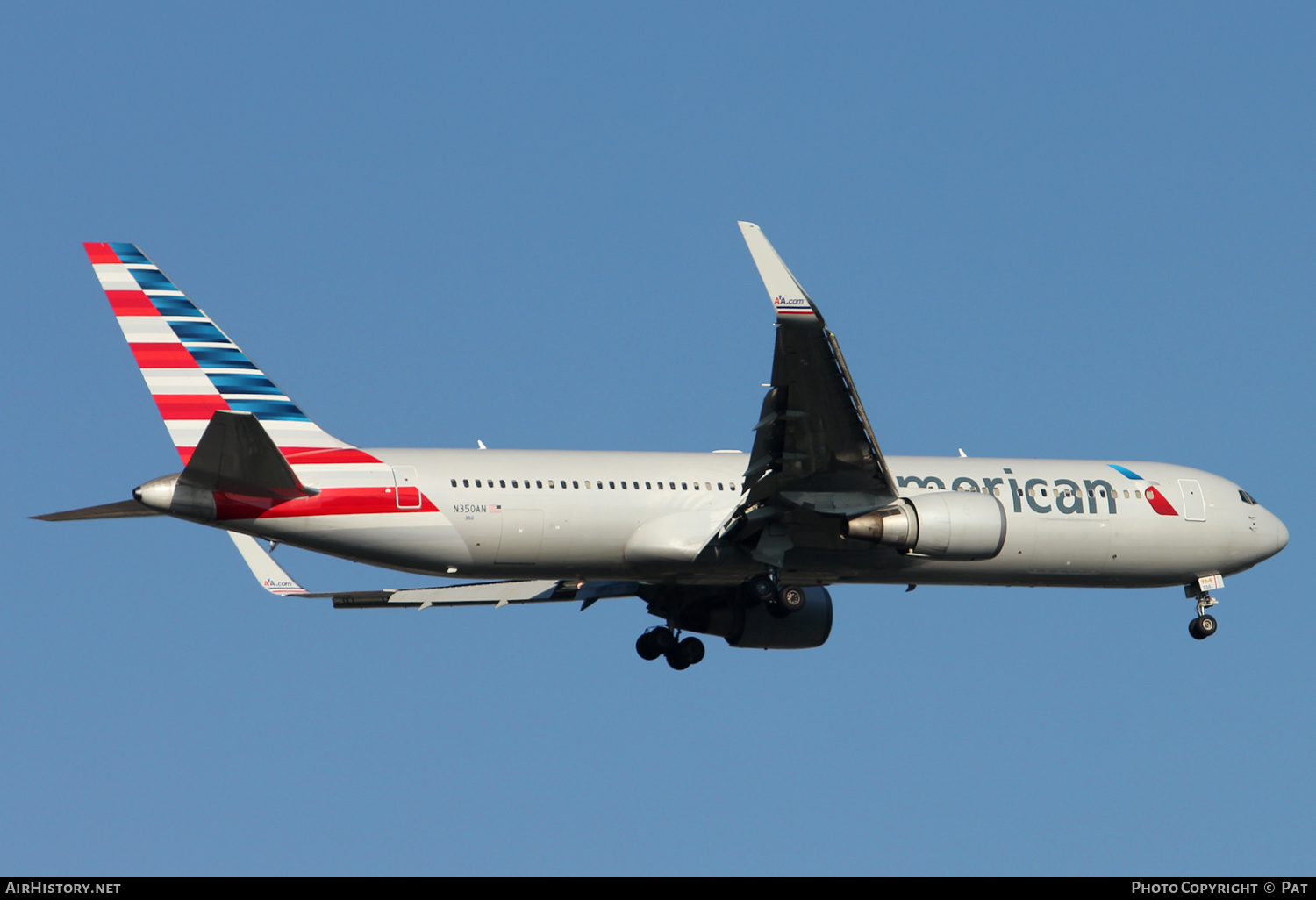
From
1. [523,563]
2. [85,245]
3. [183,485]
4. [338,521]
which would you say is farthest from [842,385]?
[85,245]

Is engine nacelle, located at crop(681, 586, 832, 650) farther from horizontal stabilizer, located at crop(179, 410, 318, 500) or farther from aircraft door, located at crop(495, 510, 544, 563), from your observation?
horizontal stabilizer, located at crop(179, 410, 318, 500)

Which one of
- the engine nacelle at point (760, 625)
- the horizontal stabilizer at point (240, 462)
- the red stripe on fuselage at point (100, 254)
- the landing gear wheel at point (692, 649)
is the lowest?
the horizontal stabilizer at point (240, 462)

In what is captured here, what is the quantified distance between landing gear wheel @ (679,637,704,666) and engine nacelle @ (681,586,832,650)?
0.95ft

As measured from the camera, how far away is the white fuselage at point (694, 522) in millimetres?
24781

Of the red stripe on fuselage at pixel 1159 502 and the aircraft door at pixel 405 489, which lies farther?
the red stripe on fuselage at pixel 1159 502

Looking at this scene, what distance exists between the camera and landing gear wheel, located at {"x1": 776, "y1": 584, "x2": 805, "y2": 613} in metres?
27.4

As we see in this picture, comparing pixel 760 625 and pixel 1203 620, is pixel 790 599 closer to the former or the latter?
pixel 760 625

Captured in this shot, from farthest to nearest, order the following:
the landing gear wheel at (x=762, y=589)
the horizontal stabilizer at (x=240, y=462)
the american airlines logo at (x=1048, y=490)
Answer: the american airlines logo at (x=1048, y=490) < the landing gear wheel at (x=762, y=589) < the horizontal stabilizer at (x=240, y=462)

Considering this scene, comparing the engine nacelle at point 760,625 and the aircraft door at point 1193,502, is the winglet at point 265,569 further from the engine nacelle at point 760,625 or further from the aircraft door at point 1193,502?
the aircraft door at point 1193,502

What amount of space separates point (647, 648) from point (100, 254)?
12.7m

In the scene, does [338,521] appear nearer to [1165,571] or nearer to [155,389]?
[155,389]

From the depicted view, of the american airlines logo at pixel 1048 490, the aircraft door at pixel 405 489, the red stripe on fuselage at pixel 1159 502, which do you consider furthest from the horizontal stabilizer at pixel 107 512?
the red stripe on fuselage at pixel 1159 502

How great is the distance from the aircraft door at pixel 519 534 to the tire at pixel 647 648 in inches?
231
